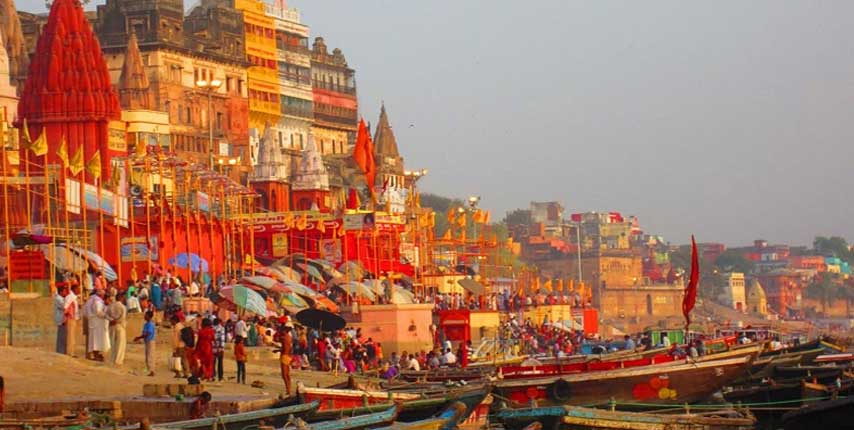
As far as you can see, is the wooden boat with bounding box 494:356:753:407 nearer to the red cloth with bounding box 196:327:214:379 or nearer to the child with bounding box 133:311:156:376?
the red cloth with bounding box 196:327:214:379

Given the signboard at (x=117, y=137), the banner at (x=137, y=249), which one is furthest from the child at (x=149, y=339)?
the signboard at (x=117, y=137)

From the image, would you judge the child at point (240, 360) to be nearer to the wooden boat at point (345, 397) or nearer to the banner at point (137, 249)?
the wooden boat at point (345, 397)

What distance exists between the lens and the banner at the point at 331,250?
210 feet

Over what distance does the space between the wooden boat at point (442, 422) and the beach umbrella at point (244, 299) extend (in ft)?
65.8

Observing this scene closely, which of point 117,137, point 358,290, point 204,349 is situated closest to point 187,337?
point 204,349

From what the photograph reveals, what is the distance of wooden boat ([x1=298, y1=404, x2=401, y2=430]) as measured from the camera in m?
20.1

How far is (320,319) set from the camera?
1570 inches

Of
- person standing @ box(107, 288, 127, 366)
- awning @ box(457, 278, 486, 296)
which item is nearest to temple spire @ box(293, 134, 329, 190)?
awning @ box(457, 278, 486, 296)

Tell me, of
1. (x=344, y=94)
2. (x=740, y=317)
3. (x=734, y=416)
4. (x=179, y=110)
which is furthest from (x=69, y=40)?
(x=740, y=317)

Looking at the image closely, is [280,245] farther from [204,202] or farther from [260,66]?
[260,66]

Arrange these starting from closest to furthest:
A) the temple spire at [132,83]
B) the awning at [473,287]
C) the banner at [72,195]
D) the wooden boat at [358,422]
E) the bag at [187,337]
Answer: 1. the wooden boat at [358,422]
2. the bag at [187,337]
3. the banner at [72,195]
4. the awning at [473,287]
5. the temple spire at [132,83]

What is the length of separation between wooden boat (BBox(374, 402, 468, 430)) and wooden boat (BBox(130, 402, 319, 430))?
3.60 feet

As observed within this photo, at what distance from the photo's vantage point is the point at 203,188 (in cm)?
5859

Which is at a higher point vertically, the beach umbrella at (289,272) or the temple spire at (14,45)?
the temple spire at (14,45)
